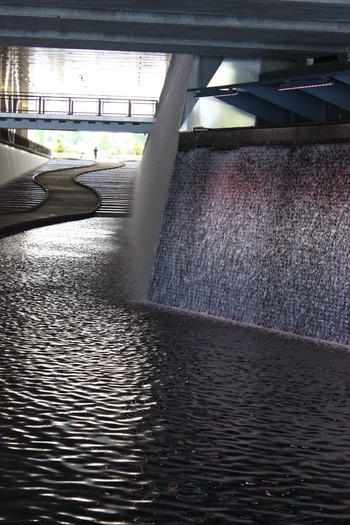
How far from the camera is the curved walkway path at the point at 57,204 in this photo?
2069cm

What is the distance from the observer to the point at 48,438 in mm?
4906

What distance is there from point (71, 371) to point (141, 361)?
2.46 feet

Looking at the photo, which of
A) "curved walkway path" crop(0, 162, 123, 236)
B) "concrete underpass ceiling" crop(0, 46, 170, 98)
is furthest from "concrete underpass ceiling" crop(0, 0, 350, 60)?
"concrete underpass ceiling" crop(0, 46, 170, 98)

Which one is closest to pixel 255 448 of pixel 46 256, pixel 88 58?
pixel 46 256

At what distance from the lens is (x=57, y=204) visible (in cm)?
2705

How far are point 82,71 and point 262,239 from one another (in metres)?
19.2

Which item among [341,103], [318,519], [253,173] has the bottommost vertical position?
[318,519]

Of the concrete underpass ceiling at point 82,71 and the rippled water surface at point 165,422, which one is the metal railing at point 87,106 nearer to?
the concrete underpass ceiling at point 82,71

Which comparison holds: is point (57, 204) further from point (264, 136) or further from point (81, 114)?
point (264, 136)

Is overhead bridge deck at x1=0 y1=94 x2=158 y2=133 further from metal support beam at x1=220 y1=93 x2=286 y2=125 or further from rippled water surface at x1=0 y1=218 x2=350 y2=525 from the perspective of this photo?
rippled water surface at x1=0 y1=218 x2=350 y2=525

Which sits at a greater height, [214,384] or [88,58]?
[88,58]

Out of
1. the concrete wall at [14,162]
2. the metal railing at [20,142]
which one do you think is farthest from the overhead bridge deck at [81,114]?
the metal railing at [20,142]

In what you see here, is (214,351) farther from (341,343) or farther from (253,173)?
(253,173)

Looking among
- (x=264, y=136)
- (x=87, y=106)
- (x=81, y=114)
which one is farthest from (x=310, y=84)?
(x=87, y=106)
